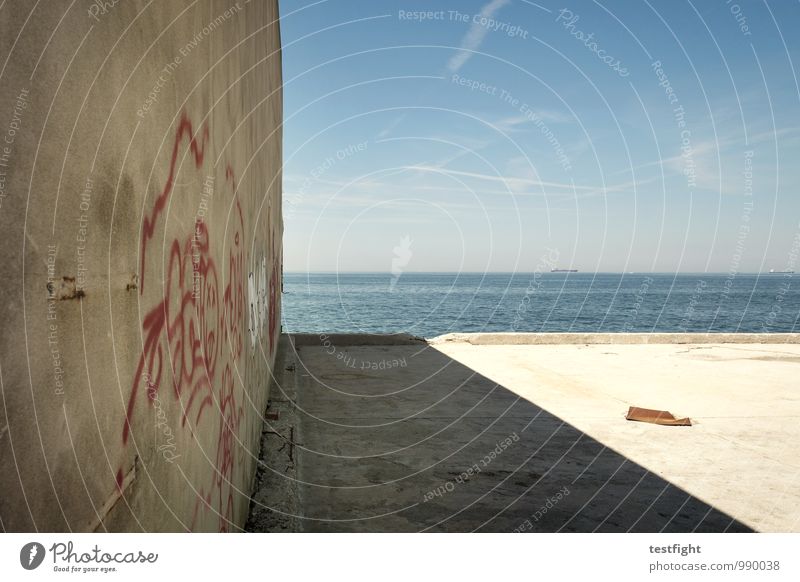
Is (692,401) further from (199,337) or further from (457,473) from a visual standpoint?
(199,337)

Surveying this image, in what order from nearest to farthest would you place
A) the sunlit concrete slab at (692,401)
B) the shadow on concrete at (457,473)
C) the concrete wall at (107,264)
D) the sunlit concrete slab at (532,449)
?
the concrete wall at (107,264) < the shadow on concrete at (457,473) < the sunlit concrete slab at (532,449) < the sunlit concrete slab at (692,401)

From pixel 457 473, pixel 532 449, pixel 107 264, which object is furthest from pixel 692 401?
pixel 107 264

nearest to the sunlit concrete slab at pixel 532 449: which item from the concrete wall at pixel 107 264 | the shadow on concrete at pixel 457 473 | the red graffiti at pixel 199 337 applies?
the shadow on concrete at pixel 457 473

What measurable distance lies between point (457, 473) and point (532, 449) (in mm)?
1202

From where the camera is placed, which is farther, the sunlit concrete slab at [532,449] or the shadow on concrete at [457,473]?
the sunlit concrete slab at [532,449]

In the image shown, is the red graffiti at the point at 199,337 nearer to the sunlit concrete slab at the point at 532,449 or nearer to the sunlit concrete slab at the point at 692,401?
the sunlit concrete slab at the point at 532,449

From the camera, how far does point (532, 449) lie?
6.04 m

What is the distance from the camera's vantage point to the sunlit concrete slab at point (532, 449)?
4.33 meters

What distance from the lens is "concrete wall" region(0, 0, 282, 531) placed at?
0.87 meters

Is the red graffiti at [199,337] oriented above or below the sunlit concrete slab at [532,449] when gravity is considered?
above

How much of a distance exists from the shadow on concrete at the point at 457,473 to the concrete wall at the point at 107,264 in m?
2.19

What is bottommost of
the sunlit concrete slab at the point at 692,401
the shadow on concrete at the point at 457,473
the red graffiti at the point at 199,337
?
the sunlit concrete slab at the point at 692,401

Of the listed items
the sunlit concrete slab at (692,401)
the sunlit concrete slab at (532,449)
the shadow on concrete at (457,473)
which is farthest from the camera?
the sunlit concrete slab at (692,401)
